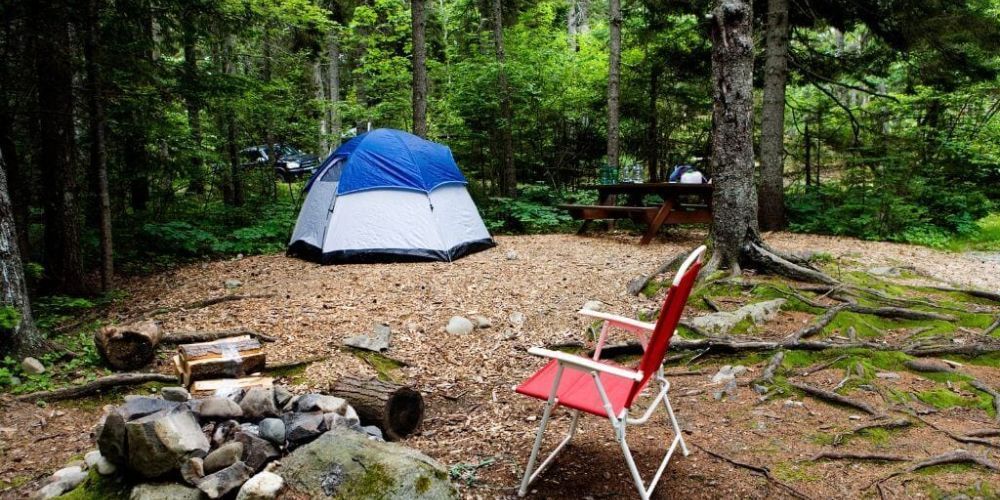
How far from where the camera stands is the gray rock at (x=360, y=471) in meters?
2.59

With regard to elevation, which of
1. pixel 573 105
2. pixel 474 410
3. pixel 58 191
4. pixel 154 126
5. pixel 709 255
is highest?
pixel 573 105

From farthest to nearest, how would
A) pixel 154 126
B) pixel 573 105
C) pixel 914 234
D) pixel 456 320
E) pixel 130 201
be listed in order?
pixel 573 105, pixel 130 201, pixel 914 234, pixel 154 126, pixel 456 320

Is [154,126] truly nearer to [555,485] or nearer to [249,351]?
[249,351]

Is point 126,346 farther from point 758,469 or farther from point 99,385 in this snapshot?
point 758,469

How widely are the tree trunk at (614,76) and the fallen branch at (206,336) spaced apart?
818cm

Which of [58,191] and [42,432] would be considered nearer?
[42,432]

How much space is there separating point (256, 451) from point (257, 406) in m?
0.47

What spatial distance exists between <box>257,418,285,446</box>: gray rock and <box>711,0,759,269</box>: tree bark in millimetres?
4595

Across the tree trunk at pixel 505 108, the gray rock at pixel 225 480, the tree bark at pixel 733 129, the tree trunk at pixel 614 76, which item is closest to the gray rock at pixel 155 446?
the gray rock at pixel 225 480

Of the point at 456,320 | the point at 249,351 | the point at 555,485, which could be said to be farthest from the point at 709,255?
the point at 249,351

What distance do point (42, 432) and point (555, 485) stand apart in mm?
3210

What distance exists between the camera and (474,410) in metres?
3.96

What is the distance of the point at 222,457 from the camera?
9.24 ft

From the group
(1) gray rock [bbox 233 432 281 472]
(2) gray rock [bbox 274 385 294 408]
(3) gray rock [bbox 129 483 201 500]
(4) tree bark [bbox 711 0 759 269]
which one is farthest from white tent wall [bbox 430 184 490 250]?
(3) gray rock [bbox 129 483 201 500]
